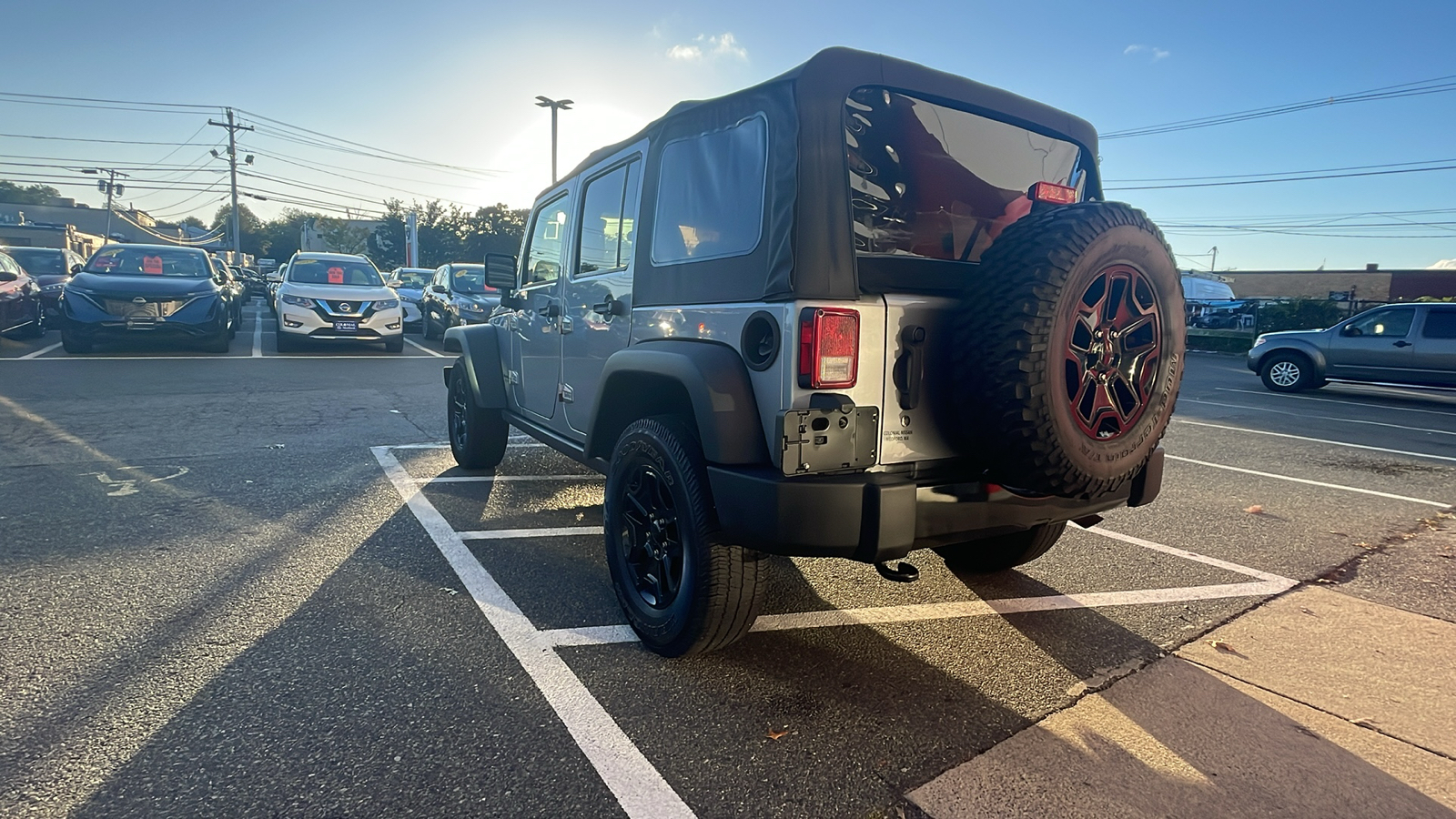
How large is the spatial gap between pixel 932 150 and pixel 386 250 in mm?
69127

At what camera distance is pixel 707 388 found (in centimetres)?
258

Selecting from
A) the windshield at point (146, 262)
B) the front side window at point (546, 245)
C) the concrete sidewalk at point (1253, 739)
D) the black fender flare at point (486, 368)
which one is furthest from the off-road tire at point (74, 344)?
the concrete sidewalk at point (1253, 739)

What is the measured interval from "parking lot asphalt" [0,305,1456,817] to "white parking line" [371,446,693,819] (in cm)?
1

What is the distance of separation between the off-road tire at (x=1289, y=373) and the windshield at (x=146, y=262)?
18.0 metres

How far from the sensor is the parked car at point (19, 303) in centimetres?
1255

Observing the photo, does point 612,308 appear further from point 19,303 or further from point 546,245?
point 19,303

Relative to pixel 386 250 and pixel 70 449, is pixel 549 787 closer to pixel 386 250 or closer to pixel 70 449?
pixel 70 449

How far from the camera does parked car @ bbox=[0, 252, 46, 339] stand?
12555 millimetres

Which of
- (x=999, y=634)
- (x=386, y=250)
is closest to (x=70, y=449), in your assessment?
(x=999, y=634)

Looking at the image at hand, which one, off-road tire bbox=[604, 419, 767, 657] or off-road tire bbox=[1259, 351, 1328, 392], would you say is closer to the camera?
off-road tire bbox=[604, 419, 767, 657]

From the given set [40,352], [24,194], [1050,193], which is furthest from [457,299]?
[24,194]

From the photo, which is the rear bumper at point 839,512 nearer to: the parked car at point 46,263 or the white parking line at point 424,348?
the white parking line at point 424,348

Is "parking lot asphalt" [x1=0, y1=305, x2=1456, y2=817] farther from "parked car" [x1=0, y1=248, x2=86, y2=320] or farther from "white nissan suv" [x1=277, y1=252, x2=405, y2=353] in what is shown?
"parked car" [x1=0, y1=248, x2=86, y2=320]

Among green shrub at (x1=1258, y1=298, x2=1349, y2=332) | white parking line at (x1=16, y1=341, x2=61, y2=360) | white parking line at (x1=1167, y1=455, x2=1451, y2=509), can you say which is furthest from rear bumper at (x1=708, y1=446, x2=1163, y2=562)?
green shrub at (x1=1258, y1=298, x2=1349, y2=332)
